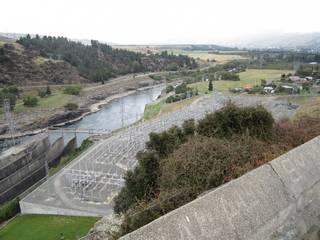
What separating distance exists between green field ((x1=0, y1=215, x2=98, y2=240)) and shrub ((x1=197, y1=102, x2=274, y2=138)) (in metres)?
8.79

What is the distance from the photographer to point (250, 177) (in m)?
5.90

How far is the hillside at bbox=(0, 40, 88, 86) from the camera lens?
71.0m

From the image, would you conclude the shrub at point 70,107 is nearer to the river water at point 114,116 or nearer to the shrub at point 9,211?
the river water at point 114,116

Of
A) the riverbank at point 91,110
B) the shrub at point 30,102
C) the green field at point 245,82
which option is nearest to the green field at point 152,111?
the green field at point 245,82

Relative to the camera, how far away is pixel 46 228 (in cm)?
1903

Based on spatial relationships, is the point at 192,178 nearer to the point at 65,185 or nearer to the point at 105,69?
the point at 65,185

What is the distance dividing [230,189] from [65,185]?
19853 millimetres

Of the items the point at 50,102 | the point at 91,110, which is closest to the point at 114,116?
the point at 91,110

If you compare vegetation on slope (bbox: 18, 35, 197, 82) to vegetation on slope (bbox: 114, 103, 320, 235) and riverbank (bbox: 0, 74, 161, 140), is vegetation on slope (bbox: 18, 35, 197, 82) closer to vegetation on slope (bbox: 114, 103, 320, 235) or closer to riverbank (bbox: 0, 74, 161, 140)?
riverbank (bbox: 0, 74, 161, 140)

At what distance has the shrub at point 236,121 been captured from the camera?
41.2ft

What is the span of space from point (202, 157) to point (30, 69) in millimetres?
73675

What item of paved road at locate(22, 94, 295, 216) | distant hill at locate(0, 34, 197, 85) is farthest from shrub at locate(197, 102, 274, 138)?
distant hill at locate(0, 34, 197, 85)

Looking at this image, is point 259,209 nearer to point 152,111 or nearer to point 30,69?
point 152,111

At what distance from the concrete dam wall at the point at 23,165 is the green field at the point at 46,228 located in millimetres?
7065
